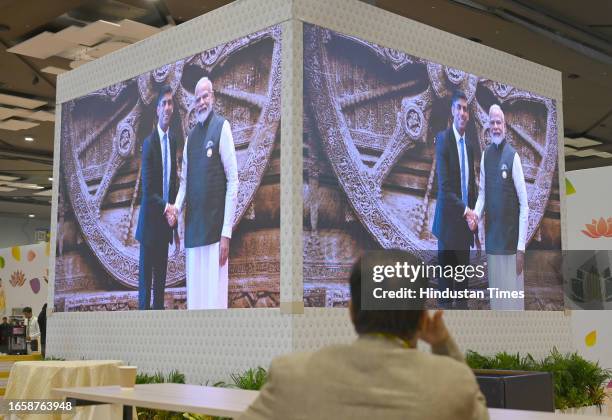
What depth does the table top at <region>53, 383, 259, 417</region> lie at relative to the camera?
244 centimetres

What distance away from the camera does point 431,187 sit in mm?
5434

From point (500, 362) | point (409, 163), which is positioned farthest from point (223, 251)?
point (500, 362)

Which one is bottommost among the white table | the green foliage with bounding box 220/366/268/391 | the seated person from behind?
the green foliage with bounding box 220/366/268/391

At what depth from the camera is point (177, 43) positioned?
544cm

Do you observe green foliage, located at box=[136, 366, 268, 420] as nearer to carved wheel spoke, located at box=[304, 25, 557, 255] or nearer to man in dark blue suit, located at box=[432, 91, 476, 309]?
carved wheel spoke, located at box=[304, 25, 557, 255]

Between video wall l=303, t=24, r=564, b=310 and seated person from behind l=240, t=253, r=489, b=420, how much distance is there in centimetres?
308

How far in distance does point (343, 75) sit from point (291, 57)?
1.41 feet

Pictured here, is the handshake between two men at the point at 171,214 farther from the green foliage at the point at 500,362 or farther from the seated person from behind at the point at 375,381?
the seated person from behind at the point at 375,381

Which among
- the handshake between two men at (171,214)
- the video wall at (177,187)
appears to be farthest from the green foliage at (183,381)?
the handshake between two men at (171,214)

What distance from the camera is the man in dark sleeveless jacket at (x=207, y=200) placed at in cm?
489

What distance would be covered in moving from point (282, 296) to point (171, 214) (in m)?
1.20

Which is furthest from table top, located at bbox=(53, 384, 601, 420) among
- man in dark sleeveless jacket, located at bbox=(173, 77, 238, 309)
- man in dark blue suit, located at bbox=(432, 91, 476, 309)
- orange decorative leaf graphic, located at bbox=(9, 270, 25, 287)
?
orange decorative leaf graphic, located at bbox=(9, 270, 25, 287)

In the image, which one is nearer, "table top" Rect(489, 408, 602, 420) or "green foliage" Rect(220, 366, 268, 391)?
"table top" Rect(489, 408, 602, 420)

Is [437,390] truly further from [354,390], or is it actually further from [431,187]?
[431,187]
